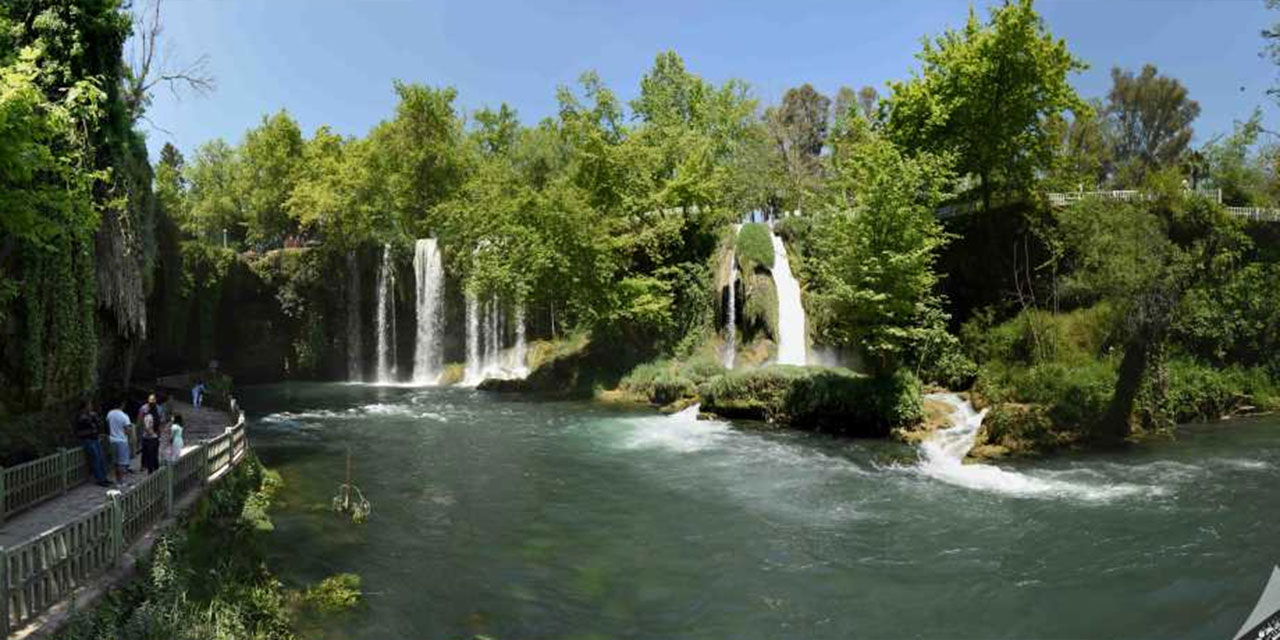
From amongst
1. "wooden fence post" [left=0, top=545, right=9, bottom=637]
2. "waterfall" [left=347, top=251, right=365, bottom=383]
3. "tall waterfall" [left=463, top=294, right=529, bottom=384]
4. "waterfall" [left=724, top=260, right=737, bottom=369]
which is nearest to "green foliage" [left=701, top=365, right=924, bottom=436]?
"waterfall" [left=724, top=260, right=737, bottom=369]

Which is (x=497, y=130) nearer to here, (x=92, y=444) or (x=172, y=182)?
(x=172, y=182)

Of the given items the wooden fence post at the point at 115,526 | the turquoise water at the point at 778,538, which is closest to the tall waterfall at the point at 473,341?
the turquoise water at the point at 778,538

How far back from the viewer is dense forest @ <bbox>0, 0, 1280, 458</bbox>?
17.9 m

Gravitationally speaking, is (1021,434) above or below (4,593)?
below

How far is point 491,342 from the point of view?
47.1 metres

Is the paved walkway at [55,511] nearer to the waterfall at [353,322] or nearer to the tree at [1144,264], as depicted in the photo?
the tree at [1144,264]

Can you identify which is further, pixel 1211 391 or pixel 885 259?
pixel 1211 391

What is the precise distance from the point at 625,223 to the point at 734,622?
31.9 meters

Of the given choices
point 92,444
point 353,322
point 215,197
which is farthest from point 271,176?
point 92,444

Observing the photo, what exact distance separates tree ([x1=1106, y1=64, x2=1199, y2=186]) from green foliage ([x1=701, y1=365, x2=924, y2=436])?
183 ft

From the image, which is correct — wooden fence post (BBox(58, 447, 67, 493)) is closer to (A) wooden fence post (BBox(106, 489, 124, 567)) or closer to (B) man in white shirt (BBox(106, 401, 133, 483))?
(B) man in white shirt (BBox(106, 401, 133, 483))

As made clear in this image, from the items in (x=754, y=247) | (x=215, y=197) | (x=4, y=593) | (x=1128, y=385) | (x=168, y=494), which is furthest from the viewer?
(x=215, y=197)

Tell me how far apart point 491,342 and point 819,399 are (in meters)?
25.2

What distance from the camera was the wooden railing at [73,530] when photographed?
861cm
